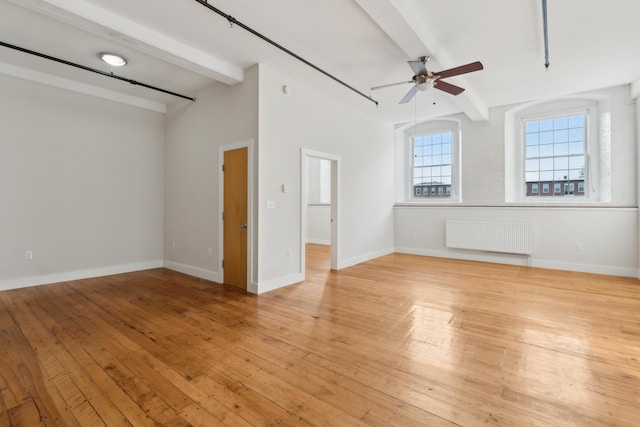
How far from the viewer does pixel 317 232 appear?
9156 mm

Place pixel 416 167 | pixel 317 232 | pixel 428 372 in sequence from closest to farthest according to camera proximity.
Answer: pixel 428 372 → pixel 416 167 → pixel 317 232

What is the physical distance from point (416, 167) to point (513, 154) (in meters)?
2.07

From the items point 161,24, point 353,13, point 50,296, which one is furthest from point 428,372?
point 50,296

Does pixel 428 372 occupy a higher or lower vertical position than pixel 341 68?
lower

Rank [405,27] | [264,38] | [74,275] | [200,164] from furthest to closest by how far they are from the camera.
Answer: [200,164] → [74,275] → [264,38] → [405,27]

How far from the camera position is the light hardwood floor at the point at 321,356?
1744mm

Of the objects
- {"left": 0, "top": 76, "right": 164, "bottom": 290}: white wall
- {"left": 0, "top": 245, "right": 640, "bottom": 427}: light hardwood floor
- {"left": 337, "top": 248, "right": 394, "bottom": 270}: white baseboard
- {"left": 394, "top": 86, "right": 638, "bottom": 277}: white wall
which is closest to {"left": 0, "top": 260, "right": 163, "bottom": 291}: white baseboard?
{"left": 0, "top": 76, "right": 164, "bottom": 290}: white wall

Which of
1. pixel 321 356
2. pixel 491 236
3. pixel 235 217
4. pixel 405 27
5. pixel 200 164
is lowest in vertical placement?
pixel 321 356

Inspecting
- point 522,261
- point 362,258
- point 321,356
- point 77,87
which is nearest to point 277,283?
point 321,356

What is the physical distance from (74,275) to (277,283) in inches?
134

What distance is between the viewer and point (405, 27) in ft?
9.80

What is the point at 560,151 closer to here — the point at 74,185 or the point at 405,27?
the point at 405,27

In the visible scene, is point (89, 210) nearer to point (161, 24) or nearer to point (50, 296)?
point (50, 296)

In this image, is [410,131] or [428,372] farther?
[410,131]
